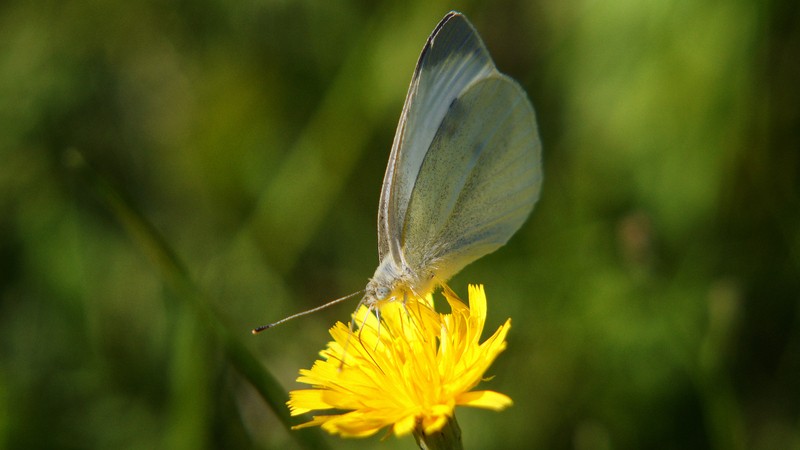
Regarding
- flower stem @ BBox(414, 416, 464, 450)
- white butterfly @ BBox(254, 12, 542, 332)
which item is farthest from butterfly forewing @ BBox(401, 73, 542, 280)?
flower stem @ BBox(414, 416, 464, 450)

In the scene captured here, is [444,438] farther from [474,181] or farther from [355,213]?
[355,213]

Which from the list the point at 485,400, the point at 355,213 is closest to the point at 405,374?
the point at 485,400

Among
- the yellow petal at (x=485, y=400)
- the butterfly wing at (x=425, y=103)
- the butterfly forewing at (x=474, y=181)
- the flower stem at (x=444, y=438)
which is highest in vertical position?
the butterfly wing at (x=425, y=103)

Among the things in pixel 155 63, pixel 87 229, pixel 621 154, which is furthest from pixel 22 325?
pixel 621 154

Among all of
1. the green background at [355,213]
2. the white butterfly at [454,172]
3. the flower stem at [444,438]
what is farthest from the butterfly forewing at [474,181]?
the flower stem at [444,438]

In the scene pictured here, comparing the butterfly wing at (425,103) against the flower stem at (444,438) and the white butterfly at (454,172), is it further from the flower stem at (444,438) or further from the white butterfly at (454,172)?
the flower stem at (444,438)

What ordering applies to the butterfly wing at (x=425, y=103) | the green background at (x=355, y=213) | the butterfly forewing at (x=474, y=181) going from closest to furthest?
the butterfly wing at (x=425, y=103) → the butterfly forewing at (x=474, y=181) → the green background at (x=355, y=213)

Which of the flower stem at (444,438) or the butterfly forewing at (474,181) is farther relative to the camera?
the butterfly forewing at (474,181)
